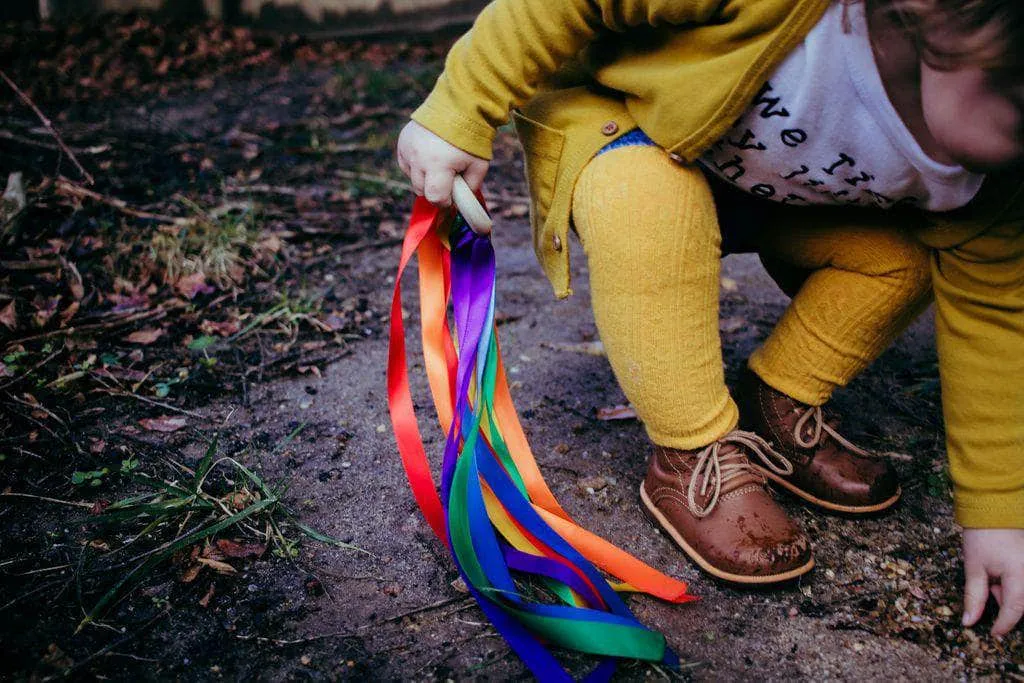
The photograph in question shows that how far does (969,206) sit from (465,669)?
40.8 inches

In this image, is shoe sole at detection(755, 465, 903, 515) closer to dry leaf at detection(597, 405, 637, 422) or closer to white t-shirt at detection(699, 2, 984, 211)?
dry leaf at detection(597, 405, 637, 422)

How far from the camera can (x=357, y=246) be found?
2387 millimetres

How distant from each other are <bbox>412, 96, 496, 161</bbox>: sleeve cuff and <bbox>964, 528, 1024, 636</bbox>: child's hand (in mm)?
969

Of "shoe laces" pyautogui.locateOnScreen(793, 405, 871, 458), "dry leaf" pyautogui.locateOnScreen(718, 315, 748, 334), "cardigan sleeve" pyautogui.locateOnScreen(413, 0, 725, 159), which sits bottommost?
"dry leaf" pyautogui.locateOnScreen(718, 315, 748, 334)

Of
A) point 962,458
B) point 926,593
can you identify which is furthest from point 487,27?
point 926,593

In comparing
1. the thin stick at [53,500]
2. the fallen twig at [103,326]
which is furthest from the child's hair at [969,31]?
the fallen twig at [103,326]

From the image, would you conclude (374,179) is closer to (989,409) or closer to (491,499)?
(491,499)

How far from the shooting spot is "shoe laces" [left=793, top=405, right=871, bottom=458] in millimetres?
1362

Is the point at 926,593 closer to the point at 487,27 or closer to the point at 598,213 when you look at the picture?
the point at 598,213

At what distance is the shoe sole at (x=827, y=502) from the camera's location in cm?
132

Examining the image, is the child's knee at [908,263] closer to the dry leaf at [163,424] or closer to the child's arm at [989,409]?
the child's arm at [989,409]

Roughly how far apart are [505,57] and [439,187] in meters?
0.21

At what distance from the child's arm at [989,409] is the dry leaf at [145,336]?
67.8 inches

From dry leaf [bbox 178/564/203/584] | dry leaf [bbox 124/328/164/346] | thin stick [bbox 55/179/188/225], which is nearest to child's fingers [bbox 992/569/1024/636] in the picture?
dry leaf [bbox 178/564/203/584]
